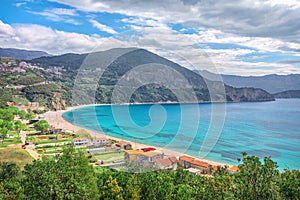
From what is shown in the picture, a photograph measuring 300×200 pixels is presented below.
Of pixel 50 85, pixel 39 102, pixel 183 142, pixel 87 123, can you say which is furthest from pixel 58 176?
pixel 50 85

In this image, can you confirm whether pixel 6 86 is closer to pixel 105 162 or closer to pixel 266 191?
pixel 105 162

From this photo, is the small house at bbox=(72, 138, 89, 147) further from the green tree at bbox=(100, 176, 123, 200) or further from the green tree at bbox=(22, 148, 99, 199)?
the green tree at bbox=(22, 148, 99, 199)

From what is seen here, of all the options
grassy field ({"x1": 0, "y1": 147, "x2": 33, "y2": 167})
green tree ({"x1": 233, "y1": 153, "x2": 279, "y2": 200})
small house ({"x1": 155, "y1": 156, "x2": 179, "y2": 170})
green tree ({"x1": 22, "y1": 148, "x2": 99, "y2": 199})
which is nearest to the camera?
green tree ({"x1": 233, "y1": 153, "x2": 279, "y2": 200})

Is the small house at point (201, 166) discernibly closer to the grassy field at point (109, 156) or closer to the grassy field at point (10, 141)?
the grassy field at point (109, 156)

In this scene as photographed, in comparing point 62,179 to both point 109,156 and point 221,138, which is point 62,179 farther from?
point 221,138

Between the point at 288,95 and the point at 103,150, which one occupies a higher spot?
the point at 288,95

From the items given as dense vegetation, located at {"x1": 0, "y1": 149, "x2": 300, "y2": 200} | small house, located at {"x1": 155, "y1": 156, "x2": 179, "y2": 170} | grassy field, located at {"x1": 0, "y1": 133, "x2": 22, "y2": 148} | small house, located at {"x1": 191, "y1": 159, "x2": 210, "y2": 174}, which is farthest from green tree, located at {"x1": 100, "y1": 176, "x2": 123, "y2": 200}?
grassy field, located at {"x1": 0, "y1": 133, "x2": 22, "y2": 148}

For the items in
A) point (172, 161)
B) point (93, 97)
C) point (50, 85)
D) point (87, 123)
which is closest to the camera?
point (172, 161)

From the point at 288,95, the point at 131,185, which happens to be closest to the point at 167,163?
the point at 131,185
